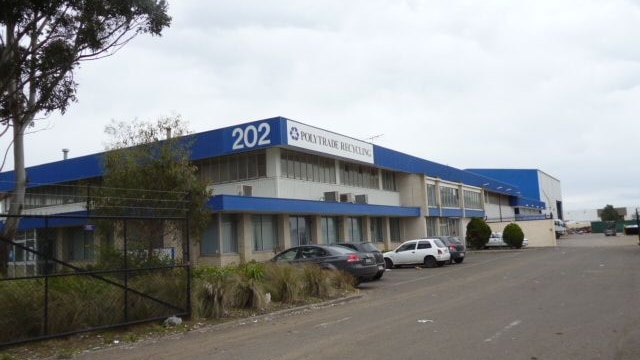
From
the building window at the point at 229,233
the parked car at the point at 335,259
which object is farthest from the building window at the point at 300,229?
the parked car at the point at 335,259

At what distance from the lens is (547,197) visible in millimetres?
113125

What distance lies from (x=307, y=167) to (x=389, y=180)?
1295 centimetres

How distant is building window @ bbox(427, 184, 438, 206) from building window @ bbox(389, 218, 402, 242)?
339cm

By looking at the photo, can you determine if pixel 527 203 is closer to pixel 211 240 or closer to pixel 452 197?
pixel 452 197

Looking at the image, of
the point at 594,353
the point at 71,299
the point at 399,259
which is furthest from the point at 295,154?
the point at 594,353

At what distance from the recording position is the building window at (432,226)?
163ft

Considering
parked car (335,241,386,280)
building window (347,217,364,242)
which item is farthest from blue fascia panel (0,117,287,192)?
building window (347,217,364,242)

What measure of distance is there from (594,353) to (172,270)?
28.6ft

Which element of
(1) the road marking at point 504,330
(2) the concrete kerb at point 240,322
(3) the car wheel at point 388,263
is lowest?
(2) the concrete kerb at point 240,322

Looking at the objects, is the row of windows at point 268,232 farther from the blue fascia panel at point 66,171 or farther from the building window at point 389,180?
the blue fascia panel at point 66,171

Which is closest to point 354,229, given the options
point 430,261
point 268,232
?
point 268,232

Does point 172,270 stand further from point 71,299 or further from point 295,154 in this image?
point 295,154

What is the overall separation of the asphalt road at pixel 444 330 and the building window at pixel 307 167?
17.2 m

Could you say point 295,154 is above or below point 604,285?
above
